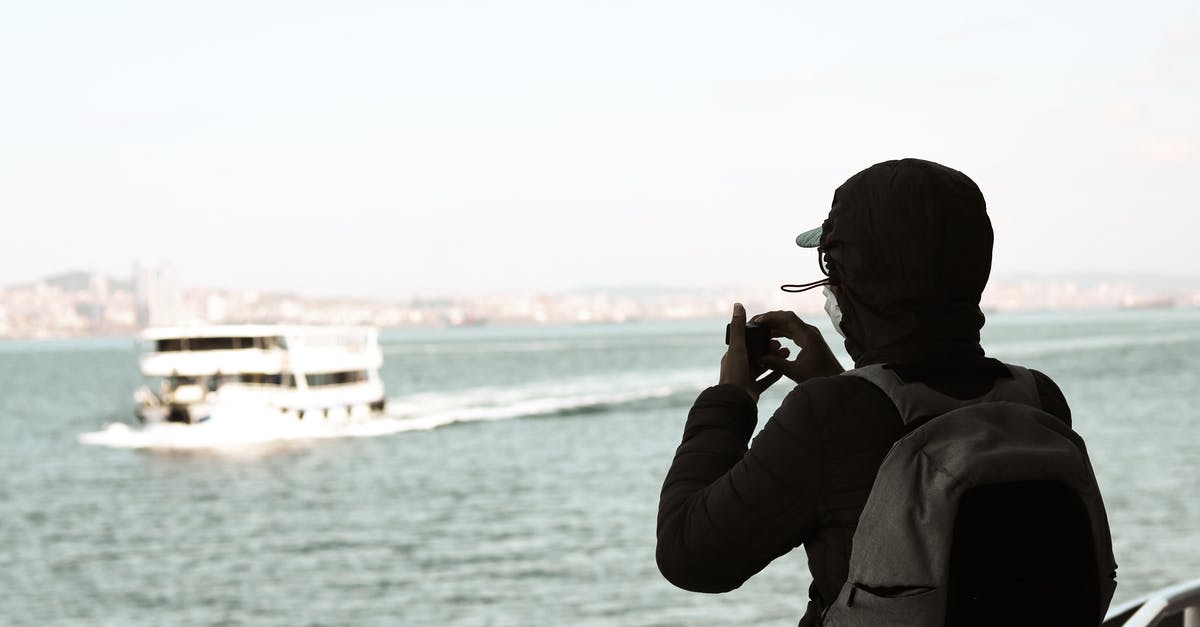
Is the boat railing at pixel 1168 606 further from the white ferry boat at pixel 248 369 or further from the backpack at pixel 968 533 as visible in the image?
the white ferry boat at pixel 248 369

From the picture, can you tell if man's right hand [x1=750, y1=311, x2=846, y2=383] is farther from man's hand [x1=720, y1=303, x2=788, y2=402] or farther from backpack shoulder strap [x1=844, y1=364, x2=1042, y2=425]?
backpack shoulder strap [x1=844, y1=364, x2=1042, y2=425]

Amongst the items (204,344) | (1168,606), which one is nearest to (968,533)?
(1168,606)

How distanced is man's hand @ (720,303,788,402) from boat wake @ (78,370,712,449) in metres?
55.6

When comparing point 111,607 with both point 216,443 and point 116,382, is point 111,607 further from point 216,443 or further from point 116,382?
point 116,382

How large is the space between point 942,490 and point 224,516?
126ft

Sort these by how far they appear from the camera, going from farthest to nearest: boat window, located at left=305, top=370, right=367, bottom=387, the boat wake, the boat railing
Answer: boat window, located at left=305, top=370, right=367, bottom=387
the boat wake
the boat railing

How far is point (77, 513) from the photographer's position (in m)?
40.1

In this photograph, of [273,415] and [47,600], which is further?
[273,415]

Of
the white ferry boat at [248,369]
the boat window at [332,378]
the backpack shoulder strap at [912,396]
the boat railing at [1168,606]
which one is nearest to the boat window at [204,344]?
the white ferry boat at [248,369]

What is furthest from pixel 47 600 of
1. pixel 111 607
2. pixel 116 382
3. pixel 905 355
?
pixel 116 382

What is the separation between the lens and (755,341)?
1.88 metres

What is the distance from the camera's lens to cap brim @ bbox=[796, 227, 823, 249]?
6.00 feet

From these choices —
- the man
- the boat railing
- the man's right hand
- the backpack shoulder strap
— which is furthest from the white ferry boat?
the backpack shoulder strap

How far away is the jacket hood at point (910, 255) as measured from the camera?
1695mm
